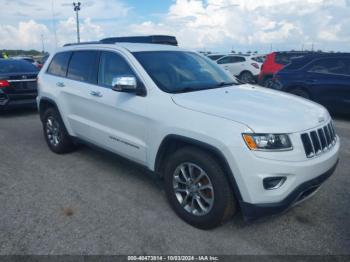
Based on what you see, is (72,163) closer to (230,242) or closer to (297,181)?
(230,242)

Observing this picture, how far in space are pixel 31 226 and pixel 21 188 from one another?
1.09 meters

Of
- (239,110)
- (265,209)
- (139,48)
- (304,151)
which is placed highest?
(139,48)

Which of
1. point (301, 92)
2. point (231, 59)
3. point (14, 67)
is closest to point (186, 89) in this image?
point (301, 92)

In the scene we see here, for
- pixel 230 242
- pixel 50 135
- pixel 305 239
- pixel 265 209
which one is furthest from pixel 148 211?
pixel 50 135

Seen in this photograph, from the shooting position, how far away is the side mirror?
3.46 meters

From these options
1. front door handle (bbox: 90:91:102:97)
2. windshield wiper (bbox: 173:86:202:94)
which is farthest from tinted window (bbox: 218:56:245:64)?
windshield wiper (bbox: 173:86:202:94)

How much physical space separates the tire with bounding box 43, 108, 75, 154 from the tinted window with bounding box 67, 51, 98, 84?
778 mm

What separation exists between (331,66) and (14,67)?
832cm

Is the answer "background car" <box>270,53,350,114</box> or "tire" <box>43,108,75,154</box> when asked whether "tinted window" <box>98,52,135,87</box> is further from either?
"background car" <box>270,53,350,114</box>

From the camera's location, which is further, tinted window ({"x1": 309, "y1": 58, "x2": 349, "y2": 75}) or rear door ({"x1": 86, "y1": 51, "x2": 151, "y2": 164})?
tinted window ({"x1": 309, "y1": 58, "x2": 349, "y2": 75})

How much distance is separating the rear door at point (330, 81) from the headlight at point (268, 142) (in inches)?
234

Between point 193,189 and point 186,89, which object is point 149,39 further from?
point 193,189

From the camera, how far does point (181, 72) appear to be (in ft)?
12.9

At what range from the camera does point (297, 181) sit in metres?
2.78
